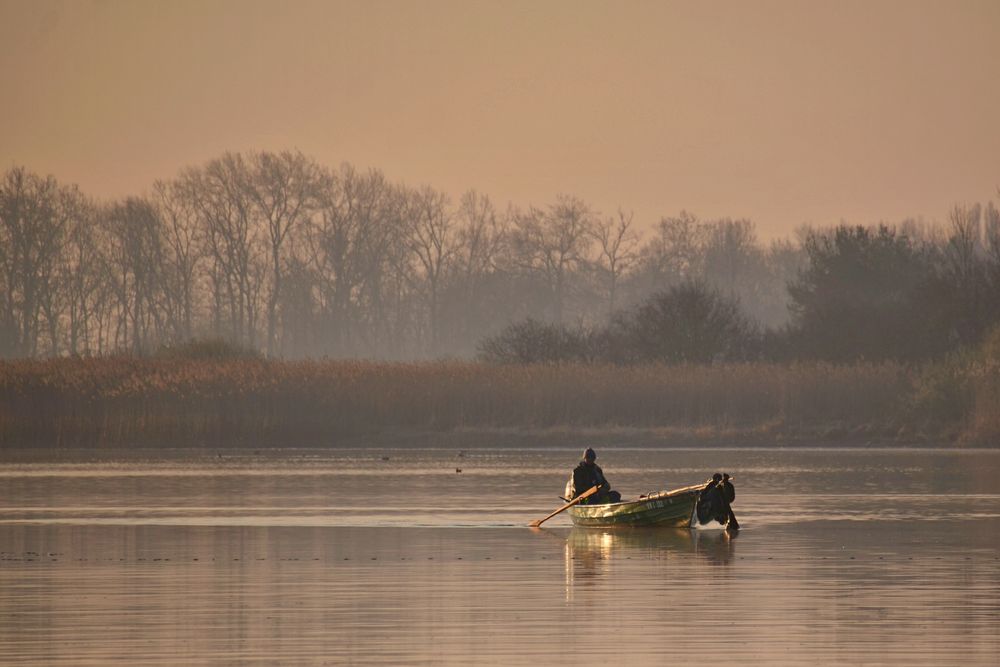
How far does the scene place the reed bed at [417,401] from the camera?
6106cm

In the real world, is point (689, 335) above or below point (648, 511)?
above

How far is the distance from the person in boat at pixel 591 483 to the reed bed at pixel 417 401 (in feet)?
95.6

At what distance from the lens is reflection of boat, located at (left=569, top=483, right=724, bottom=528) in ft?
98.8

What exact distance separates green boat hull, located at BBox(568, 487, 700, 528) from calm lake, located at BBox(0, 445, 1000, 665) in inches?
12.6

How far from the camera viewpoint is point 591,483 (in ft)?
104

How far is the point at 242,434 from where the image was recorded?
62.0 meters

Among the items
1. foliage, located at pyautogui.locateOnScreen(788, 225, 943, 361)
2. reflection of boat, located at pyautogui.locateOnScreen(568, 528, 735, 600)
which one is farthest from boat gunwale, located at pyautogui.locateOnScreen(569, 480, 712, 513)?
foliage, located at pyautogui.locateOnScreen(788, 225, 943, 361)

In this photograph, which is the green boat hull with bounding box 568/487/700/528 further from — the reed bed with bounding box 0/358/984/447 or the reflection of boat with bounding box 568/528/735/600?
the reed bed with bounding box 0/358/984/447

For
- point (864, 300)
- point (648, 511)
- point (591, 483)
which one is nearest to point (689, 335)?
point (864, 300)

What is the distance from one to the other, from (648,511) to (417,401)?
32.5m

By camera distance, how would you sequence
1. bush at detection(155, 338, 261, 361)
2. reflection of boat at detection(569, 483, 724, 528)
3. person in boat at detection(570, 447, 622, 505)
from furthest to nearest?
bush at detection(155, 338, 261, 361) → person in boat at detection(570, 447, 622, 505) → reflection of boat at detection(569, 483, 724, 528)

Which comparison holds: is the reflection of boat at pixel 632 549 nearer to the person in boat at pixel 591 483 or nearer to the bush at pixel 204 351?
the person in boat at pixel 591 483

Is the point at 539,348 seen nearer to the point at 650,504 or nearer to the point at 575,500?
the point at 575,500

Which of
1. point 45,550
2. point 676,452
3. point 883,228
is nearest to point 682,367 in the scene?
point 676,452
